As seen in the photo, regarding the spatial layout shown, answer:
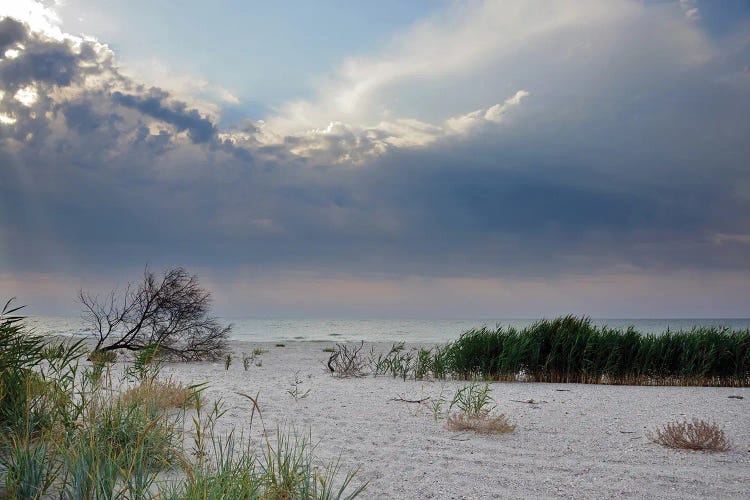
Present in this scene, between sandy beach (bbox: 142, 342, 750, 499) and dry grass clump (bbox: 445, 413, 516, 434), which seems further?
dry grass clump (bbox: 445, 413, 516, 434)

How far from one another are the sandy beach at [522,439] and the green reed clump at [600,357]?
86 cm

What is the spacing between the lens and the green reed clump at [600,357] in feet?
38.8

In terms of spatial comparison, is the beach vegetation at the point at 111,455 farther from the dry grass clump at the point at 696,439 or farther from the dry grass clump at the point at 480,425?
the dry grass clump at the point at 696,439

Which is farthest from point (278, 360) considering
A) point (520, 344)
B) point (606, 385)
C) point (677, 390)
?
point (677, 390)

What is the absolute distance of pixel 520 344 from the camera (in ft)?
37.9

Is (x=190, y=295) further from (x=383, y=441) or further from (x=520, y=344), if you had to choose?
(x=383, y=441)

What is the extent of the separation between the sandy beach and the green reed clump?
86 centimetres

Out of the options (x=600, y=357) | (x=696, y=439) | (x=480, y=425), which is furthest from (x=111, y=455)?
(x=600, y=357)

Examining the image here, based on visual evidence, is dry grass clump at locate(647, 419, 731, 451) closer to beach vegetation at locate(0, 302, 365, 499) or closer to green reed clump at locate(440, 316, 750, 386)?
beach vegetation at locate(0, 302, 365, 499)

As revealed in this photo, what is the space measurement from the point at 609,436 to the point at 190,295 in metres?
12.8

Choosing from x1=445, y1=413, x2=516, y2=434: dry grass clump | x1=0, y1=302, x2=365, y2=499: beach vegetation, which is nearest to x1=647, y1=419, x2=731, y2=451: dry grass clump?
x1=445, y1=413, x2=516, y2=434: dry grass clump

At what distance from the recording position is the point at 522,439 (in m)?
6.39

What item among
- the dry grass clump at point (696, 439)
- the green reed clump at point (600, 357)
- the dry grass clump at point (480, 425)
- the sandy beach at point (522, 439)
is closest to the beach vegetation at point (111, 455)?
the sandy beach at point (522, 439)

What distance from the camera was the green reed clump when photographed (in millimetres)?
11820
